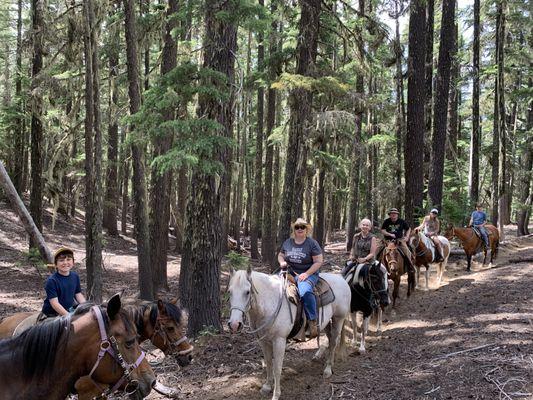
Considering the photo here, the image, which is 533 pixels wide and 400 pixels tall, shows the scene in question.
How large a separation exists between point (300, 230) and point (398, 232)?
6.06 meters

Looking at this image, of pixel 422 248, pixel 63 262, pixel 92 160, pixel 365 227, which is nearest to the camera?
pixel 63 262

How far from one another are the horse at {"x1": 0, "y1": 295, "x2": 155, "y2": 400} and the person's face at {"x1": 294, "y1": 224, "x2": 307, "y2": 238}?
166 inches

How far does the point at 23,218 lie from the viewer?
322 inches

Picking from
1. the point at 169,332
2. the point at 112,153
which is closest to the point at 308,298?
the point at 169,332

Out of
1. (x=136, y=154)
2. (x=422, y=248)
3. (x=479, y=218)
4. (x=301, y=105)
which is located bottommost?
(x=422, y=248)

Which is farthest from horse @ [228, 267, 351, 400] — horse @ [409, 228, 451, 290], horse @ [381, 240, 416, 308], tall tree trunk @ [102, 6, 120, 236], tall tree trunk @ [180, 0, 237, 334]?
tall tree trunk @ [102, 6, 120, 236]

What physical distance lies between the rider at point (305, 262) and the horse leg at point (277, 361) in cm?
70

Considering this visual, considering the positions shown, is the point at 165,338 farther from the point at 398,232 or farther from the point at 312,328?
the point at 398,232

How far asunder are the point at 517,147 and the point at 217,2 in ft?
103

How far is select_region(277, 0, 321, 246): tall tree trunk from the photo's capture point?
13.2 metres

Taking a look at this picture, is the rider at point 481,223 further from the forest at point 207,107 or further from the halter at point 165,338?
the halter at point 165,338

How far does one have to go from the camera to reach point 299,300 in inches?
282

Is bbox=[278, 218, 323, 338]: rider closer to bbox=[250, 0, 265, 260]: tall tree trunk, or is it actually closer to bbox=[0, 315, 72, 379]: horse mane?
bbox=[0, 315, 72, 379]: horse mane

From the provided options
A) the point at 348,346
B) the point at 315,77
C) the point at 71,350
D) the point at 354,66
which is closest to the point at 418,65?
the point at 354,66
